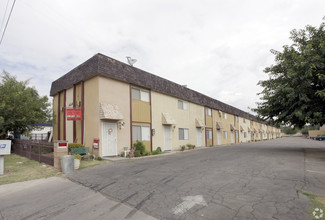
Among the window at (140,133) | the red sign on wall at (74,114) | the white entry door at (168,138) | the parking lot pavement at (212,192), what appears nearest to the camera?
the parking lot pavement at (212,192)

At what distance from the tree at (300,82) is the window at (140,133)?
991 centimetres

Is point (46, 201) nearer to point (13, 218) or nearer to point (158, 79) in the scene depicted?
point (13, 218)

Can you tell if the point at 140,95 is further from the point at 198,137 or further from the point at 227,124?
the point at 227,124

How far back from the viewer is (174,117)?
18.9 metres

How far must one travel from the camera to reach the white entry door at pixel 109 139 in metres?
12.1

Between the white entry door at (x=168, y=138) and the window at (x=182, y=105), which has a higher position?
the window at (x=182, y=105)

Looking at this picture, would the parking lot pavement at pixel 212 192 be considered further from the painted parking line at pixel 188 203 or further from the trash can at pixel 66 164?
the trash can at pixel 66 164

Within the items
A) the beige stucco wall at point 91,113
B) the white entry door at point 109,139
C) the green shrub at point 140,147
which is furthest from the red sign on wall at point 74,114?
the green shrub at point 140,147

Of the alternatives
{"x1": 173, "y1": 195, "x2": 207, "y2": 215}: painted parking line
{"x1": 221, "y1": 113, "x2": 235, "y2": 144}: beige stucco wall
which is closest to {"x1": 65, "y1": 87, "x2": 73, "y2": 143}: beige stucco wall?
{"x1": 173, "y1": 195, "x2": 207, "y2": 215}: painted parking line

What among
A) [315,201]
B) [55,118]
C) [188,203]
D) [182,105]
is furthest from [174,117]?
[315,201]

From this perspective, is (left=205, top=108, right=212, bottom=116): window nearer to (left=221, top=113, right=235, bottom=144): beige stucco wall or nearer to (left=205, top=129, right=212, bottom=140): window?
(left=205, top=129, right=212, bottom=140): window

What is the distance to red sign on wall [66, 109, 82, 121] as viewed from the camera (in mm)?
12273

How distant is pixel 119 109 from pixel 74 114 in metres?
2.89

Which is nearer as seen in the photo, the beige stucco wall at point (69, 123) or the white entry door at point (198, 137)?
the beige stucco wall at point (69, 123)
